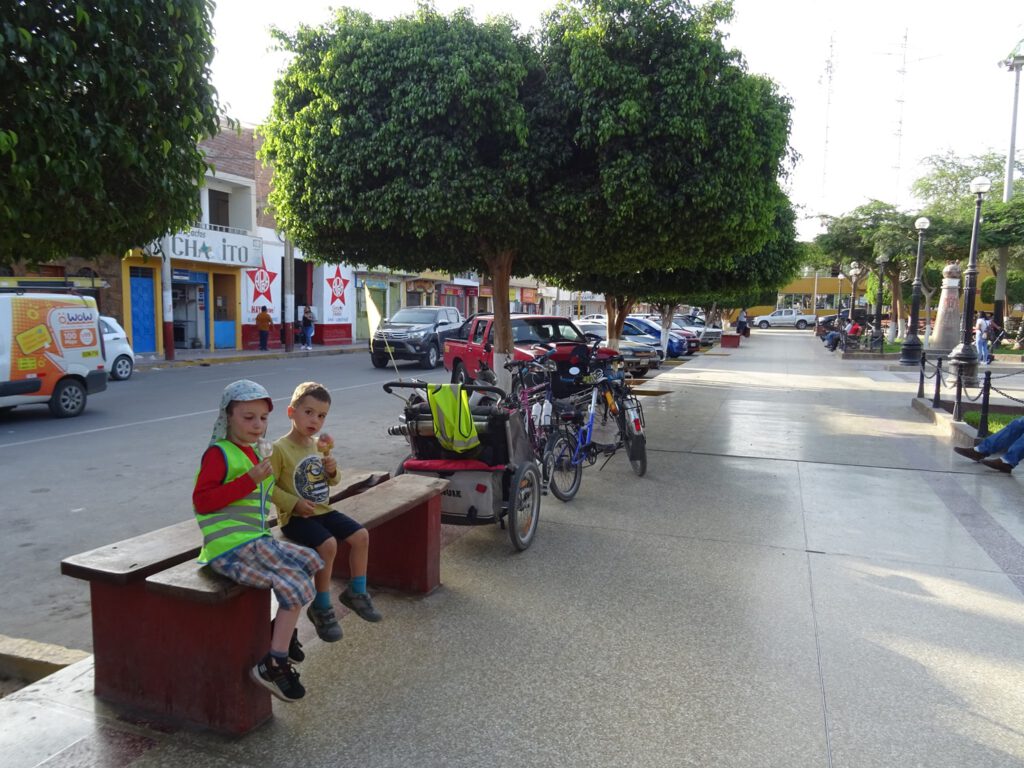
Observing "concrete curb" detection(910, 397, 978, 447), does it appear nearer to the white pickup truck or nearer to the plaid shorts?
the plaid shorts

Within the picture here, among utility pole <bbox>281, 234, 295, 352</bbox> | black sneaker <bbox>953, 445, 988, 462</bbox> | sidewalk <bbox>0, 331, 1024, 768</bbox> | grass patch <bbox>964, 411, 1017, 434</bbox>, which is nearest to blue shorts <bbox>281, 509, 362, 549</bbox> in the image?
sidewalk <bbox>0, 331, 1024, 768</bbox>

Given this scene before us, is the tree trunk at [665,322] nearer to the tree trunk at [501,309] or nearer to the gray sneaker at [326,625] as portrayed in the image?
the tree trunk at [501,309]

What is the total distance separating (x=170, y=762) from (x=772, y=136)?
8261mm

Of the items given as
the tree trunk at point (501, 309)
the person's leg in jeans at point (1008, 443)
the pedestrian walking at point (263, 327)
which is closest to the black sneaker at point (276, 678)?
the tree trunk at point (501, 309)

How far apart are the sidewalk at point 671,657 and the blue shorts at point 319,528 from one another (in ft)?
2.12

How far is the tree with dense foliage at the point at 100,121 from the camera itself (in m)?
2.71

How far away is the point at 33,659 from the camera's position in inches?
143

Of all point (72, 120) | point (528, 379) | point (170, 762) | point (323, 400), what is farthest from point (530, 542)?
point (72, 120)

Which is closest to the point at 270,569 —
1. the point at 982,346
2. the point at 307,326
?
the point at 982,346

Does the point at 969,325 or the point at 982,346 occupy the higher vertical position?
the point at 969,325

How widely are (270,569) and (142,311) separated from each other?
2348 centimetres

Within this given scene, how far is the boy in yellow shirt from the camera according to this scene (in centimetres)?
333

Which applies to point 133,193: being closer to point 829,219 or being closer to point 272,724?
point 272,724

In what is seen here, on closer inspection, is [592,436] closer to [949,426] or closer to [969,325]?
[949,426]
